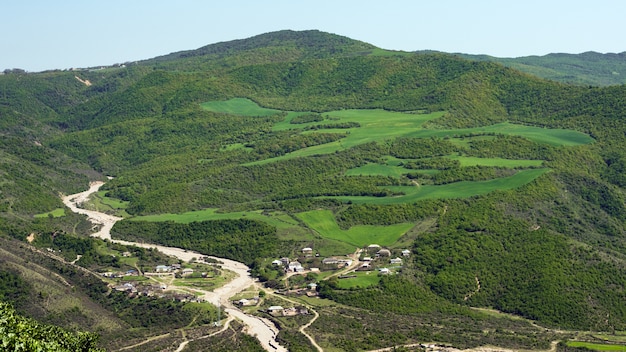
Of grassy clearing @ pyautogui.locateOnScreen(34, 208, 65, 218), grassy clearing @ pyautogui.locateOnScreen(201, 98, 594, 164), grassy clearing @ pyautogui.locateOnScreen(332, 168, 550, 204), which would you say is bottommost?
grassy clearing @ pyautogui.locateOnScreen(34, 208, 65, 218)

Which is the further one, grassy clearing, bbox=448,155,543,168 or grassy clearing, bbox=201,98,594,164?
grassy clearing, bbox=201,98,594,164

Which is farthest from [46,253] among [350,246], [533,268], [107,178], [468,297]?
[107,178]

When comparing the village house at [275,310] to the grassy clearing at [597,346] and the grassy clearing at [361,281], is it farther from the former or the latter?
the grassy clearing at [597,346]

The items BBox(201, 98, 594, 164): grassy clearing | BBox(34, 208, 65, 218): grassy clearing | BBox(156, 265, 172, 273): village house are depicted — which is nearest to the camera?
BBox(156, 265, 172, 273): village house

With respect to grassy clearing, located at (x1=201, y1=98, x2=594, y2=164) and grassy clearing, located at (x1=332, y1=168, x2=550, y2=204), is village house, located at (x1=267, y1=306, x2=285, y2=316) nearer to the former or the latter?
grassy clearing, located at (x1=332, y1=168, x2=550, y2=204)

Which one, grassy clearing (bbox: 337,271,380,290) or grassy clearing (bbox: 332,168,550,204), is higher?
grassy clearing (bbox: 332,168,550,204)

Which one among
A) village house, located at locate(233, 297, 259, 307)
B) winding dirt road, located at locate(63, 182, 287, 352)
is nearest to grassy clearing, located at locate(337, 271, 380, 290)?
village house, located at locate(233, 297, 259, 307)

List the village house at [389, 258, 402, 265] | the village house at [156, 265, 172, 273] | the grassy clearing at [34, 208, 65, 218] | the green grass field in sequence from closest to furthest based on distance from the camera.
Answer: the village house at [389, 258, 402, 265], the village house at [156, 265, 172, 273], the grassy clearing at [34, 208, 65, 218], the green grass field
